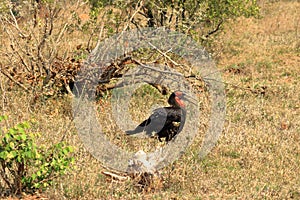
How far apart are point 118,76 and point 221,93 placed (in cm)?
214

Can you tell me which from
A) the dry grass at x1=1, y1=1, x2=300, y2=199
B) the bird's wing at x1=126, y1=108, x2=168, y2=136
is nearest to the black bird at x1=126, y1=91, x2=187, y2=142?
the bird's wing at x1=126, y1=108, x2=168, y2=136

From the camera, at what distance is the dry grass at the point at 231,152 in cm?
556

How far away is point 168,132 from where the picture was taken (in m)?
6.77

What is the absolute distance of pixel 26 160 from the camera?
5.03 meters

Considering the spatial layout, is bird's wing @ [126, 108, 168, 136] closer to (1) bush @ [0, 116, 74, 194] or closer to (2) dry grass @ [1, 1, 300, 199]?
(2) dry grass @ [1, 1, 300, 199]

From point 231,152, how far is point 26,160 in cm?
312

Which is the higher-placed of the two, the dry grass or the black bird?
the black bird

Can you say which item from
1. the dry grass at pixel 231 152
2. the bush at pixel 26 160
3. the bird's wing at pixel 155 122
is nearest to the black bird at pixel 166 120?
the bird's wing at pixel 155 122

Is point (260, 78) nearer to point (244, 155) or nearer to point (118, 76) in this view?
point (118, 76)

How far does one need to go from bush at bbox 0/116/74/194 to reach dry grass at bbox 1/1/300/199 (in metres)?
0.20

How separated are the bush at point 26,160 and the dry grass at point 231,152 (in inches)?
7.9

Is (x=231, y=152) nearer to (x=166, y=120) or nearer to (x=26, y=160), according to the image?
(x=166, y=120)

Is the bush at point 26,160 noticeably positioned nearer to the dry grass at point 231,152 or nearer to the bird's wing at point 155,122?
the dry grass at point 231,152

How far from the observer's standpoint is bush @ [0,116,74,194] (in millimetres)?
4777
